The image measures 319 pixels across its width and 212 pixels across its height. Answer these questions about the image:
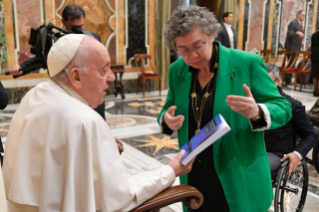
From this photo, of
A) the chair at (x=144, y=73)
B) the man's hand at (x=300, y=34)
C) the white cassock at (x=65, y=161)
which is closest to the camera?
the white cassock at (x=65, y=161)

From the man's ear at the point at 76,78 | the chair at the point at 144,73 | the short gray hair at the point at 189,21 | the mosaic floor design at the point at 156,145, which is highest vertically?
the short gray hair at the point at 189,21

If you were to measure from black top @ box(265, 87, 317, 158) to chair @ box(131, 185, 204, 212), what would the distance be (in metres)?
1.36

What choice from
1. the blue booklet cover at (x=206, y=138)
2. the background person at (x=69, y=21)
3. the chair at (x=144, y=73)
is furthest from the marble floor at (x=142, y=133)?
the blue booklet cover at (x=206, y=138)

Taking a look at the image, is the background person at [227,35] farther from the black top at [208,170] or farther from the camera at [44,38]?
the black top at [208,170]

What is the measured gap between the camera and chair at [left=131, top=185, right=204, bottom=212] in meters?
1.45

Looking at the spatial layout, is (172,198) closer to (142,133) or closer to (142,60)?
(142,133)

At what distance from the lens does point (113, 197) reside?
4.29 ft

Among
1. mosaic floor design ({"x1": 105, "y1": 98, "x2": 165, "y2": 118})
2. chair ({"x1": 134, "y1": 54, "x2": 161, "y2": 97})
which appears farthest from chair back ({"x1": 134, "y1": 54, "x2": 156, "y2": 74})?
mosaic floor design ({"x1": 105, "y1": 98, "x2": 165, "y2": 118})

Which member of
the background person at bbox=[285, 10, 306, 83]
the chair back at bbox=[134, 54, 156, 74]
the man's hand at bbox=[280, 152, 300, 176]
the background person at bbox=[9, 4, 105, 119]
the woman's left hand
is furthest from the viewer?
the background person at bbox=[285, 10, 306, 83]

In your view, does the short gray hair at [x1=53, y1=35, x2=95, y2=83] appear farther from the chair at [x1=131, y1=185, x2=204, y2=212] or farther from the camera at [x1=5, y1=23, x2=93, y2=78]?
the camera at [x1=5, y1=23, x2=93, y2=78]

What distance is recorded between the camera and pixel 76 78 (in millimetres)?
1364

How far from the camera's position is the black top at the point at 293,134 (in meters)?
2.63

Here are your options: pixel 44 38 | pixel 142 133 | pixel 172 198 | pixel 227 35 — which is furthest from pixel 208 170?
pixel 227 35

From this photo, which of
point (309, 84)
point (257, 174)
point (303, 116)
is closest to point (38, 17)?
point (303, 116)
